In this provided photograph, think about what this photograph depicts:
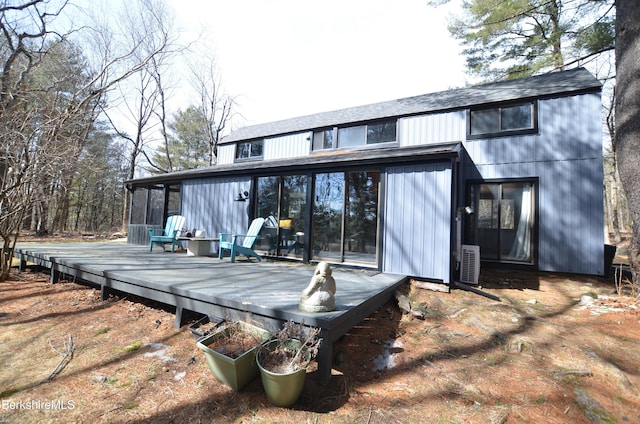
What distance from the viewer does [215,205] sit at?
7.47 metres

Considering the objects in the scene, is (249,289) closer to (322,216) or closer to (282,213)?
(322,216)

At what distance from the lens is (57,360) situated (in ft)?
8.63

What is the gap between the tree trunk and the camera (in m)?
4.21

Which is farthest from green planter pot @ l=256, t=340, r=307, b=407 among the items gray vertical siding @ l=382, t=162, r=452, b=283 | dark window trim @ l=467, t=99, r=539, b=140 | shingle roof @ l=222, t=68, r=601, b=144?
shingle roof @ l=222, t=68, r=601, b=144

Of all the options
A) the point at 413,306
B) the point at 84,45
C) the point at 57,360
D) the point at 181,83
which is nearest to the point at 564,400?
the point at 413,306

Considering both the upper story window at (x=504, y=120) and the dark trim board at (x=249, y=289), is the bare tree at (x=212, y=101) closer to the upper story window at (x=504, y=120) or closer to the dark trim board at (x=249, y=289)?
the dark trim board at (x=249, y=289)

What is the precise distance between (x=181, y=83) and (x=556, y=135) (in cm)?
1815

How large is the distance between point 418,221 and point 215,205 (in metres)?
5.35

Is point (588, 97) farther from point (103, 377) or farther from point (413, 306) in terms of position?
point (103, 377)

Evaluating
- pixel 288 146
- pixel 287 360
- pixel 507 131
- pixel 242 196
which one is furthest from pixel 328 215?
pixel 288 146

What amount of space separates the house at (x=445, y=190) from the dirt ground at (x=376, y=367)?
1.29 metres

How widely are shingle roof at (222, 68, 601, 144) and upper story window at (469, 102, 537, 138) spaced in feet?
0.87

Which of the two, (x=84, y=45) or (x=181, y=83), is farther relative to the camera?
(x=181, y=83)

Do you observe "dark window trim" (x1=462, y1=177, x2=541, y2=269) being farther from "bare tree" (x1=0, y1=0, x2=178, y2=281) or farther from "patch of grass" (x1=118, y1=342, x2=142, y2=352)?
"bare tree" (x1=0, y1=0, x2=178, y2=281)
